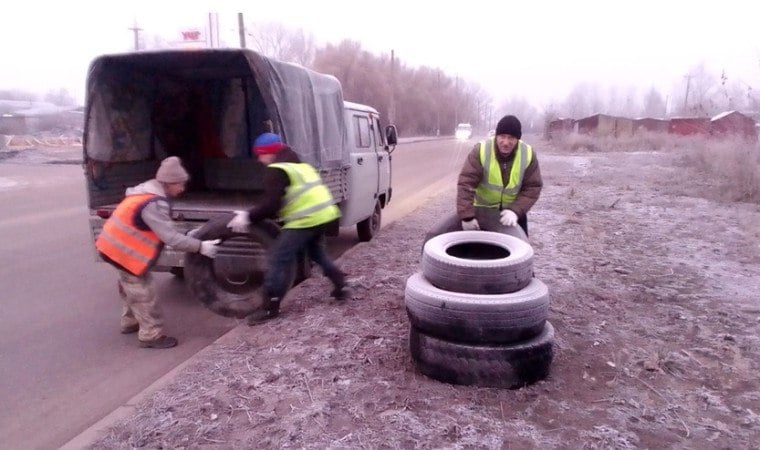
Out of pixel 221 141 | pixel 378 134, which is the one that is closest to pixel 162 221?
pixel 221 141

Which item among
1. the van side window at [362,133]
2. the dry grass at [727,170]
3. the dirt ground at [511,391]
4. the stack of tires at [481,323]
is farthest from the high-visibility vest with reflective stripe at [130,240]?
the dry grass at [727,170]

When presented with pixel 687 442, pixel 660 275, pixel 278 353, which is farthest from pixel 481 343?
pixel 660 275

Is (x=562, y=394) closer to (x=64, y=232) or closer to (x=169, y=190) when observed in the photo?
(x=169, y=190)

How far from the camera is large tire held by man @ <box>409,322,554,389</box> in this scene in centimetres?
347

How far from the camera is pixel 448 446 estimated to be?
115 inches

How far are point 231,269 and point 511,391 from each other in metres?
3.01

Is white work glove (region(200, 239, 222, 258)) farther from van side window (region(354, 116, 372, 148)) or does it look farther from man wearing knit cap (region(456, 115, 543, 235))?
van side window (region(354, 116, 372, 148))

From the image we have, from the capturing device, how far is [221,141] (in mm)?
8383

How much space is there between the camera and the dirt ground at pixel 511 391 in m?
3.06

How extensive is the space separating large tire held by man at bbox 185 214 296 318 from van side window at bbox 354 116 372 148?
11.3 ft

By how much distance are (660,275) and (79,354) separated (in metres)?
5.88

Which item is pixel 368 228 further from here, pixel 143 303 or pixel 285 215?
pixel 143 303

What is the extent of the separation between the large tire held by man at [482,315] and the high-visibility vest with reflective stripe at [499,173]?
1.20 metres

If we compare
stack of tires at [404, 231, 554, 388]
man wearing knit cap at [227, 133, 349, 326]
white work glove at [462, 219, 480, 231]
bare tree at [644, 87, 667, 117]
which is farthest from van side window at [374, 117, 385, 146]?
bare tree at [644, 87, 667, 117]
